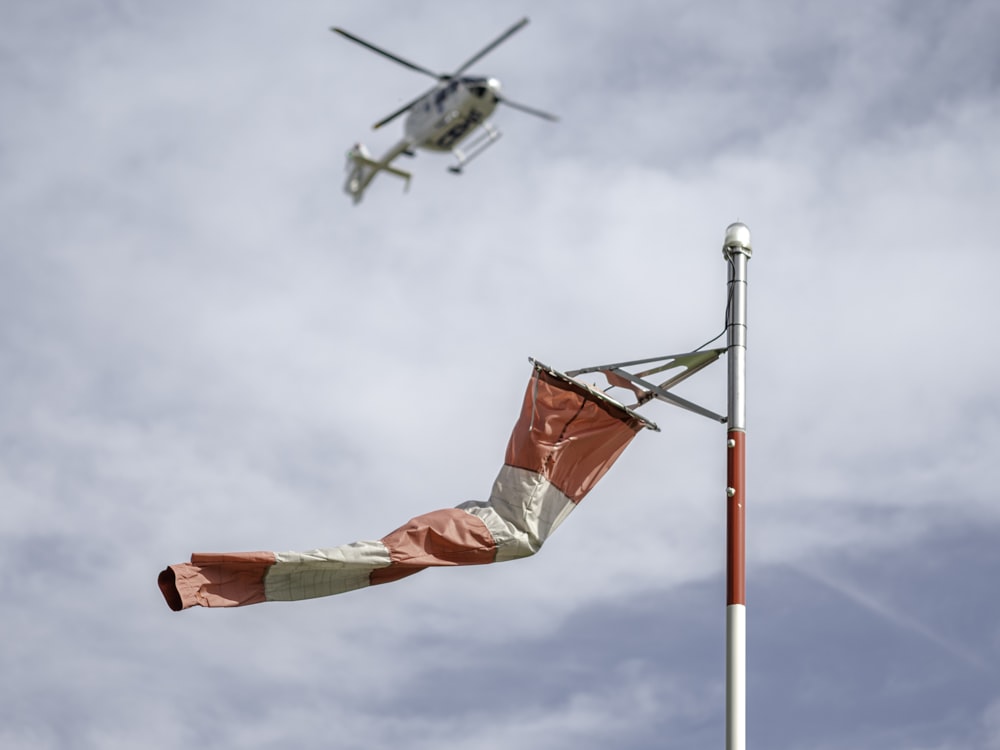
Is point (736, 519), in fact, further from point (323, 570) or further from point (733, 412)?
point (323, 570)

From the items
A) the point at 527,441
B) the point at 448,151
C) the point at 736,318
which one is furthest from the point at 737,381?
the point at 448,151

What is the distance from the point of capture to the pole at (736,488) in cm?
2794

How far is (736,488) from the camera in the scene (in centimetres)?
3028

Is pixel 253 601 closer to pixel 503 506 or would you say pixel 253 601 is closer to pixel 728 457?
pixel 503 506

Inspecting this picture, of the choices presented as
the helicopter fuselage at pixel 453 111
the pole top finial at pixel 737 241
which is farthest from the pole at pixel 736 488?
the helicopter fuselage at pixel 453 111

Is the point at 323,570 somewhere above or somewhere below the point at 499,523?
below

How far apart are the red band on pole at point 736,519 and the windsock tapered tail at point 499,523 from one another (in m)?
4.17

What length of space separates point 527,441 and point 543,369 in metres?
1.80

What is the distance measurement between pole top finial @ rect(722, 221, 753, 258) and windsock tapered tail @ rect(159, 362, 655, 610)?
4.64m

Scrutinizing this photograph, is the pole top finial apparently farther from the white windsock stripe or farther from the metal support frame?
the white windsock stripe

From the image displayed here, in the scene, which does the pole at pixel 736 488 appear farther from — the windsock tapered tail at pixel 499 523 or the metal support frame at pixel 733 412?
the windsock tapered tail at pixel 499 523

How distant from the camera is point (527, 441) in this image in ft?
114

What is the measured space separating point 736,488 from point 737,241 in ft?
18.8

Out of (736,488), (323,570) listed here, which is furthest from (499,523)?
(736,488)
